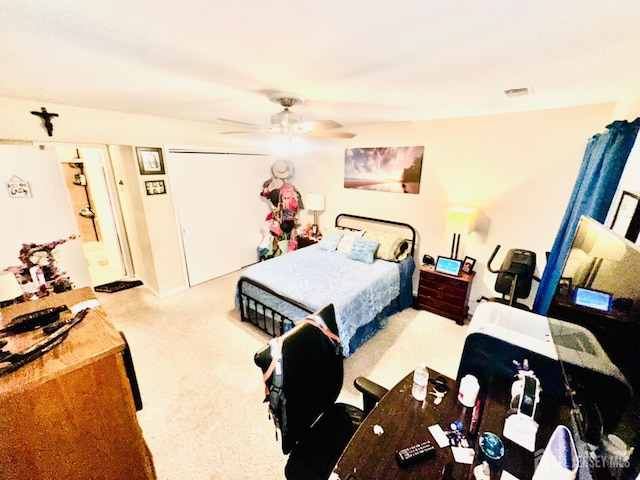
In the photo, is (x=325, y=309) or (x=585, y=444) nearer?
(x=585, y=444)

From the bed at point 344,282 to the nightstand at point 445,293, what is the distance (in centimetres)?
22

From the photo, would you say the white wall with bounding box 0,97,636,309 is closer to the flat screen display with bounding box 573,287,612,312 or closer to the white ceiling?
the white ceiling

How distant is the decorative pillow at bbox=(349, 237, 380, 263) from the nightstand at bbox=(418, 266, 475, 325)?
0.66 meters

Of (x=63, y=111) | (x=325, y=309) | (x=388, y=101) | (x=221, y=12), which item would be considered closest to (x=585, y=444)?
(x=325, y=309)

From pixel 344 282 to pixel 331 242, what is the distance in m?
1.11

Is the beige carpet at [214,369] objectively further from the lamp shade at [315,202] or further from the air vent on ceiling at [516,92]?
the air vent on ceiling at [516,92]

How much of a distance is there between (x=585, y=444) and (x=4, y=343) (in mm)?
2193

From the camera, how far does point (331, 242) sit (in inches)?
151

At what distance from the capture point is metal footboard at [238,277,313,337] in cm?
257

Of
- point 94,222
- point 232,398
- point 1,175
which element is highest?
point 1,175

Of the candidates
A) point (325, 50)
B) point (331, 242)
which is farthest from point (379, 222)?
point (325, 50)

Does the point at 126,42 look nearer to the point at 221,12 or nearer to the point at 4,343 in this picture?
the point at 221,12

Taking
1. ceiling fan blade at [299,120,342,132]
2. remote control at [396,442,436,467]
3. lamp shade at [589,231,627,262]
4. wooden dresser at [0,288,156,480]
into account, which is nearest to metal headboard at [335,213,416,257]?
ceiling fan blade at [299,120,342,132]

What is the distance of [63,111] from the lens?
105 inches
